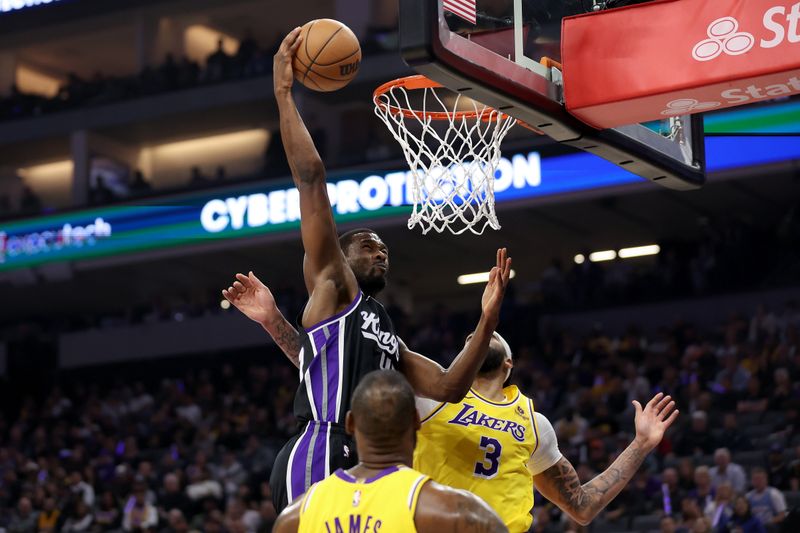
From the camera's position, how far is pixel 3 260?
67.4 ft

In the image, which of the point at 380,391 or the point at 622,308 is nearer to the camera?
the point at 380,391

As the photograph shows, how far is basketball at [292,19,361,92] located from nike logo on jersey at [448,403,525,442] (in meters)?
1.45

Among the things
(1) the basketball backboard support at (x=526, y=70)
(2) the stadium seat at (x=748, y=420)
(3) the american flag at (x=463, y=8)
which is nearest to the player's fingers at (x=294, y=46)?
(1) the basketball backboard support at (x=526, y=70)

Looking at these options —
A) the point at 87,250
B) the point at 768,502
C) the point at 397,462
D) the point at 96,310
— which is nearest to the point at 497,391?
the point at 397,462

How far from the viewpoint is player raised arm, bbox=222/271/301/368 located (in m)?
4.79

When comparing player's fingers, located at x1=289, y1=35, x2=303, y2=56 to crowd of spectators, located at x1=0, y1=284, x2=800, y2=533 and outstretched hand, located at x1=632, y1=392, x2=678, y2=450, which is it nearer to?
outstretched hand, located at x1=632, y1=392, x2=678, y2=450

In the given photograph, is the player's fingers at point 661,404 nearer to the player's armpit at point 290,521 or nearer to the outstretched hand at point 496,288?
the outstretched hand at point 496,288

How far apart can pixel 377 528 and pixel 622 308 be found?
14788 millimetres

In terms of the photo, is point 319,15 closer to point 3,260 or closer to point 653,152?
point 3,260

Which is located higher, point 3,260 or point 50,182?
point 50,182

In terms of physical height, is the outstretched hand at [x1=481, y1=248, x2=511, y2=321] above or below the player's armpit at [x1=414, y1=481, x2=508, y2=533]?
above

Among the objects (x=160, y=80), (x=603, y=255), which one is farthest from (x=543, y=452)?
(x=160, y=80)

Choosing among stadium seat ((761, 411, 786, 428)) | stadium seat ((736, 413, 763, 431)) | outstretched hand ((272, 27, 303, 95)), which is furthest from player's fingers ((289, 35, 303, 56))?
stadium seat ((736, 413, 763, 431))

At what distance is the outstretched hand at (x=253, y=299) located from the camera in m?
4.79
